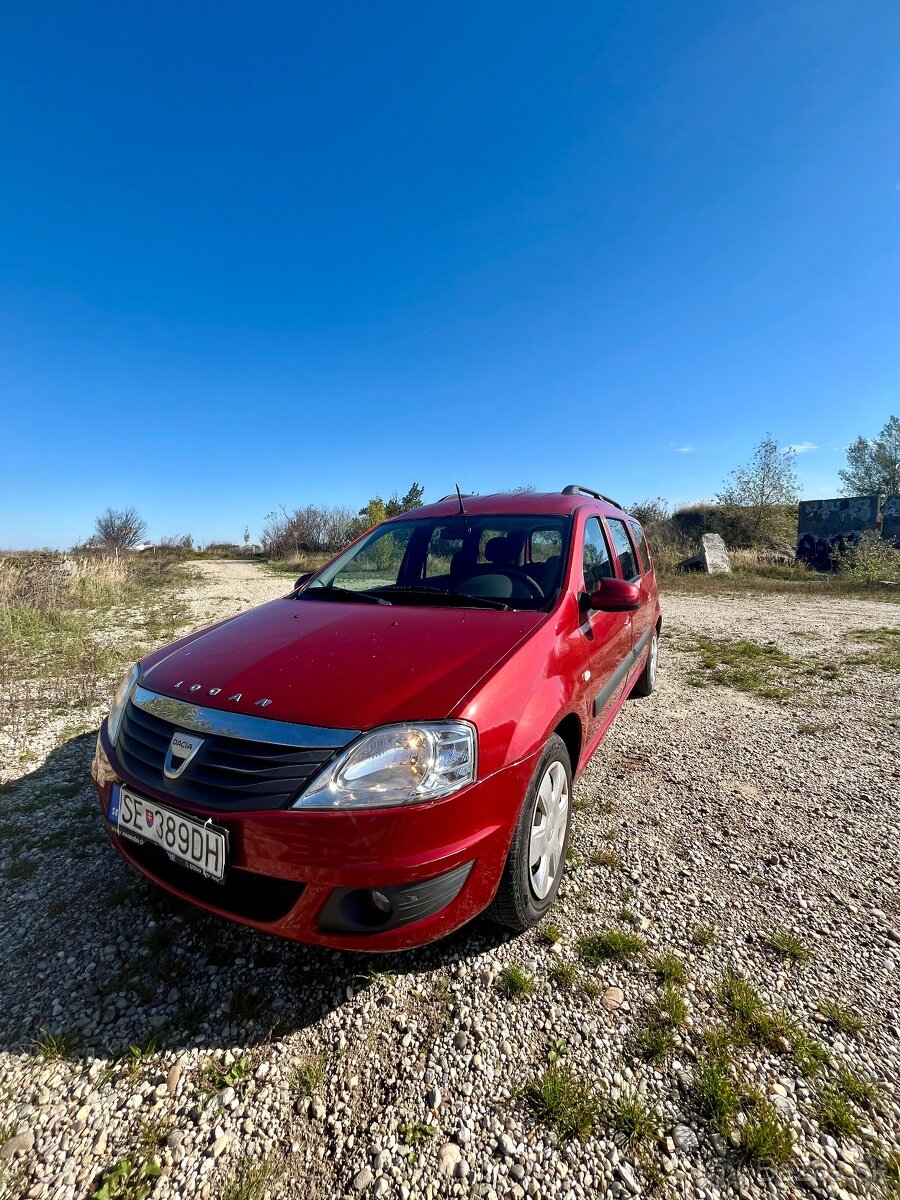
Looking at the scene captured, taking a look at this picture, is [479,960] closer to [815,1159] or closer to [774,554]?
[815,1159]

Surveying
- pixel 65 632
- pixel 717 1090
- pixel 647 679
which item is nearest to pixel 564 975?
pixel 717 1090

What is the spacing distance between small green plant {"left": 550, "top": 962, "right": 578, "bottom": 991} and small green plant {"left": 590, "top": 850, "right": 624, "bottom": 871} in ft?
2.03

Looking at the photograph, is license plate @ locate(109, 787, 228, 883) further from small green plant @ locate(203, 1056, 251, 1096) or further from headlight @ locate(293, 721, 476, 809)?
small green plant @ locate(203, 1056, 251, 1096)

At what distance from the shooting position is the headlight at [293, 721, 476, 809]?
1.44m

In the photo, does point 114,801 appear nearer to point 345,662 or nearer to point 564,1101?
point 345,662

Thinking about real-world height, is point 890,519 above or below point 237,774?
above

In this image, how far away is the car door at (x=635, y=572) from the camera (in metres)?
3.62

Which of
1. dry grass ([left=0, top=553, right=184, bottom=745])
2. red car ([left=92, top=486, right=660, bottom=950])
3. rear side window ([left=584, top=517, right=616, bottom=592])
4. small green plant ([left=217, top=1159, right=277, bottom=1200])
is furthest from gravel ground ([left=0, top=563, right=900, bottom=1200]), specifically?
dry grass ([left=0, top=553, right=184, bottom=745])

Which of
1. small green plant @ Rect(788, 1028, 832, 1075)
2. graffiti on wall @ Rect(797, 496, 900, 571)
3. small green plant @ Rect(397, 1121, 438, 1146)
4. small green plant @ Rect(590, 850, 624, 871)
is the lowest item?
small green plant @ Rect(397, 1121, 438, 1146)

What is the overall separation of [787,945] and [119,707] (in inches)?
109

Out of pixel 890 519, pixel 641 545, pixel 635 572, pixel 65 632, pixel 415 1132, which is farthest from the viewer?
pixel 890 519

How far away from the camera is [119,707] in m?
2.10

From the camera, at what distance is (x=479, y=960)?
183cm

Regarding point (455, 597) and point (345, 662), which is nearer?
point (345, 662)
